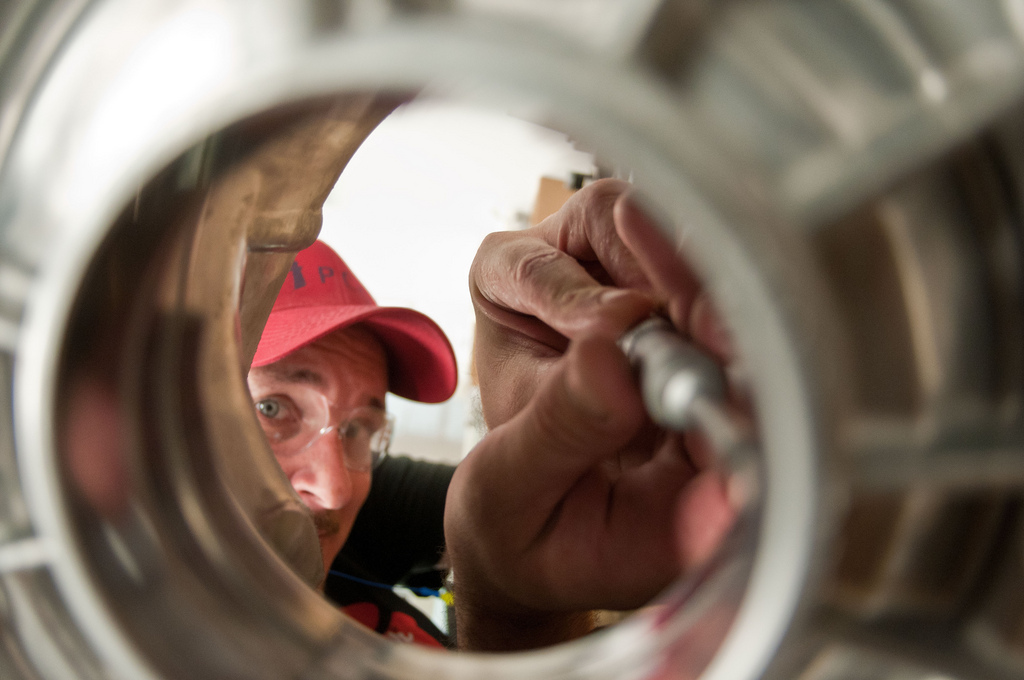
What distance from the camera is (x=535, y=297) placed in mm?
459

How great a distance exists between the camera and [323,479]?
88 centimetres

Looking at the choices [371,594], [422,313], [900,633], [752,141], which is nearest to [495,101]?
[752,141]

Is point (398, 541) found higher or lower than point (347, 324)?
lower

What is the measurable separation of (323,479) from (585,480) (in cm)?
57

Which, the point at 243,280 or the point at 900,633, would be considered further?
the point at 243,280

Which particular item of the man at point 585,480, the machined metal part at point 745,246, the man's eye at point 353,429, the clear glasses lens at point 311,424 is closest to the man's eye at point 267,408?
the clear glasses lens at point 311,424

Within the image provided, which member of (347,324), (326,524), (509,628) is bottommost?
(509,628)

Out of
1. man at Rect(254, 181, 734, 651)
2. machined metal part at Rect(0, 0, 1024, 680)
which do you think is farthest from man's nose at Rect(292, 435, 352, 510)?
machined metal part at Rect(0, 0, 1024, 680)

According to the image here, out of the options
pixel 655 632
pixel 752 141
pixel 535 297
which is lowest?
pixel 655 632

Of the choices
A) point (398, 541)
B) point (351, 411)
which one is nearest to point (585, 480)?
point (351, 411)

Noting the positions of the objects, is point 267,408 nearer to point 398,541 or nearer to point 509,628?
point 398,541

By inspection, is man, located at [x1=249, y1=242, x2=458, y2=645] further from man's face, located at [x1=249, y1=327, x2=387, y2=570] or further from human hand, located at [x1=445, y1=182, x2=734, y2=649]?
human hand, located at [x1=445, y1=182, x2=734, y2=649]

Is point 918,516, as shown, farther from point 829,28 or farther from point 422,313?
point 422,313

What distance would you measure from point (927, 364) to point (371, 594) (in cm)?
107
